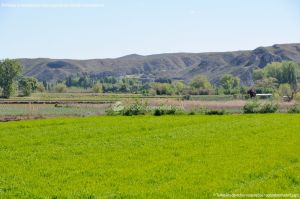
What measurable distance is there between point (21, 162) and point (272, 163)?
31.5 feet

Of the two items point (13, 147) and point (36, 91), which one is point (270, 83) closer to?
point (36, 91)

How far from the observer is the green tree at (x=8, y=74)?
11262 cm

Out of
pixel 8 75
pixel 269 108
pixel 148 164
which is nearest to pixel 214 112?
pixel 269 108

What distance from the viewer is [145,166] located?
53.0 feet

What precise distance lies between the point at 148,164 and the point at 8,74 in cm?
10359

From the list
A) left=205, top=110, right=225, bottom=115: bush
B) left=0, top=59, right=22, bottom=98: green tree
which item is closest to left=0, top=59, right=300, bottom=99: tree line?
left=0, top=59, right=22, bottom=98: green tree

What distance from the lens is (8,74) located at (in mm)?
113312

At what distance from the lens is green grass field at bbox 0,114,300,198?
41.1 feet

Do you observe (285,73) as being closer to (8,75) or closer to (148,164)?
(8,75)

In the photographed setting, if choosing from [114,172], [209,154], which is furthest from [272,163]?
[114,172]

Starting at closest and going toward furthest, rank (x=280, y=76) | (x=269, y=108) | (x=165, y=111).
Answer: (x=165, y=111) < (x=269, y=108) < (x=280, y=76)

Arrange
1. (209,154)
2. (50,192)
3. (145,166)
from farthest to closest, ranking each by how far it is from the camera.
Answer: (209,154) → (145,166) → (50,192)

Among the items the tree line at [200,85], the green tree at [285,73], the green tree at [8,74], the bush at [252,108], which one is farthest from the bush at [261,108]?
the green tree at [285,73]

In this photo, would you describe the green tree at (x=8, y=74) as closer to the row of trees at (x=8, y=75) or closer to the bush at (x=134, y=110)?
the row of trees at (x=8, y=75)
